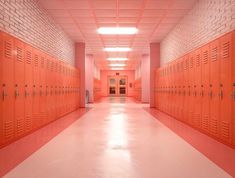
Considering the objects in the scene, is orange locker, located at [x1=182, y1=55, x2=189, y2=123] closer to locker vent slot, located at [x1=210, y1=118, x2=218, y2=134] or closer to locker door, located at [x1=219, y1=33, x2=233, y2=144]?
locker vent slot, located at [x1=210, y1=118, x2=218, y2=134]

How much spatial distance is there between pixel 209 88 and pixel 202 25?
1853 millimetres

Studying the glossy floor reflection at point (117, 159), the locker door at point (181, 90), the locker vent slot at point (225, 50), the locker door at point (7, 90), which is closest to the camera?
the glossy floor reflection at point (117, 159)

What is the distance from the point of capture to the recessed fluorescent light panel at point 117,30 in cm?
969

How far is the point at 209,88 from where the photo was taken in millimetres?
5559

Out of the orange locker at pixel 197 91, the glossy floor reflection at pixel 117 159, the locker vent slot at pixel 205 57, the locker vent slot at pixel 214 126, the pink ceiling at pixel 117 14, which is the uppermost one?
the pink ceiling at pixel 117 14

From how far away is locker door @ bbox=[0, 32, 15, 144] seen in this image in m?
4.43

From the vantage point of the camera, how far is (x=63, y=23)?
9039 millimetres

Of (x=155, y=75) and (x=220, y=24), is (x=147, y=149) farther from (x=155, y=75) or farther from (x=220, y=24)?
(x=155, y=75)

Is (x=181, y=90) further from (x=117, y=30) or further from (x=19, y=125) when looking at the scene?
(x=19, y=125)

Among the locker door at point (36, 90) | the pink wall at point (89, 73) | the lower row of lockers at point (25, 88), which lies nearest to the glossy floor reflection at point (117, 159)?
the lower row of lockers at point (25, 88)

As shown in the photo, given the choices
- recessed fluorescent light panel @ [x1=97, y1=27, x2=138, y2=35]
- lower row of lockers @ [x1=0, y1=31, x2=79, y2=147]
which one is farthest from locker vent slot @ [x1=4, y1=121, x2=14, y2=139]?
recessed fluorescent light panel @ [x1=97, y1=27, x2=138, y2=35]

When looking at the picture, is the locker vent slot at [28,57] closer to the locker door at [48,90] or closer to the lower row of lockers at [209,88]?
the locker door at [48,90]

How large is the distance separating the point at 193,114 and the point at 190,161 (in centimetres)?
344

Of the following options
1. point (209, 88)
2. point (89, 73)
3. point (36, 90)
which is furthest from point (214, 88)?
point (89, 73)
